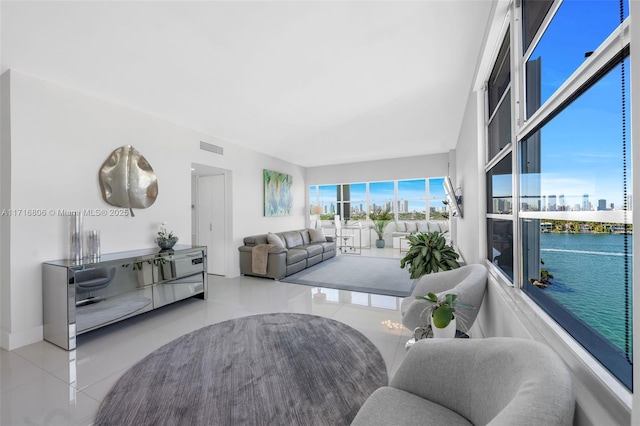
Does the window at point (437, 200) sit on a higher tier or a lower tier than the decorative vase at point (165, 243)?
higher

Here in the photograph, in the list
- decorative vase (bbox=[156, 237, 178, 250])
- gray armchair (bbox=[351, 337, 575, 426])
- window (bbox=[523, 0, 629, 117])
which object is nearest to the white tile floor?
decorative vase (bbox=[156, 237, 178, 250])

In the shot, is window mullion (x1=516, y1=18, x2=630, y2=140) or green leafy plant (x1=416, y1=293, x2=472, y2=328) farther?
green leafy plant (x1=416, y1=293, x2=472, y2=328)

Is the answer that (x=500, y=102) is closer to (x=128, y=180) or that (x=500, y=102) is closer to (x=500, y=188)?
(x=500, y=188)

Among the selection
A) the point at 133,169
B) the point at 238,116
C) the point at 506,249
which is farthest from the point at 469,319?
the point at 133,169

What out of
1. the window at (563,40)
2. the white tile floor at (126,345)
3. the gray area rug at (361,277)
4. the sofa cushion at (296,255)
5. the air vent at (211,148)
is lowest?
the white tile floor at (126,345)

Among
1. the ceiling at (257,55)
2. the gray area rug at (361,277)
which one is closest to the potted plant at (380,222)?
the gray area rug at (361,277)

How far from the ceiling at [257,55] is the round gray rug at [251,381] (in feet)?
8.59

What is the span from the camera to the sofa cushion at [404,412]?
1074 mm

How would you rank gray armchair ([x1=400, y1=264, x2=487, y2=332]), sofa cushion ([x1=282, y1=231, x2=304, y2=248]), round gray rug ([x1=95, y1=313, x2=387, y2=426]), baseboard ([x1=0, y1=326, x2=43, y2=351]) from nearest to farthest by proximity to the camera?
round gray rug ([x1=95, y1=313, x2=387, y2=426]), gray armchair ([x1=400, y1=264, x2=487, y2=332]), baseboard ([x1=0, y1=326, x2=43, y2=351]), sofa cushion ([x1=282, y1=231, x2=304, y2=248])

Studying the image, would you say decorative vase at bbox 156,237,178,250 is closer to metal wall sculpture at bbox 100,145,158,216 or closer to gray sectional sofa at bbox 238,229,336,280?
metal wall sculpture at bbox 100,145,158,216

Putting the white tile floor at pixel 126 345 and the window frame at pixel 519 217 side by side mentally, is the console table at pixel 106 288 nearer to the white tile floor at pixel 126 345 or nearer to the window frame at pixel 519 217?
the white tile floor at pixel 126 345

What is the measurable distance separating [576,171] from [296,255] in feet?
16.1

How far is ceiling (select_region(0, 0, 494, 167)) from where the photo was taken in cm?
200

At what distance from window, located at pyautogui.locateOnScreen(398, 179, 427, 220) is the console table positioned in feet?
23.3
